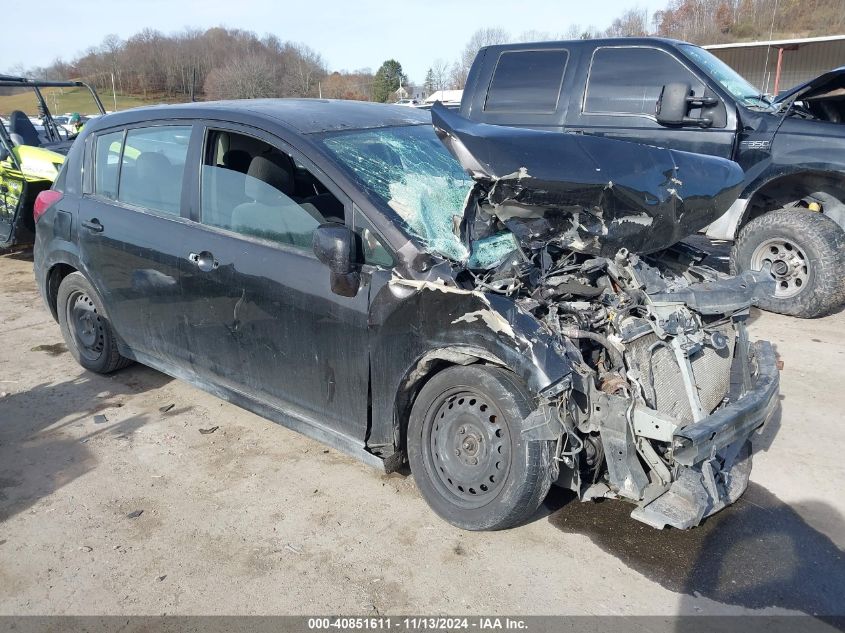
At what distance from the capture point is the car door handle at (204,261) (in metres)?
3.75

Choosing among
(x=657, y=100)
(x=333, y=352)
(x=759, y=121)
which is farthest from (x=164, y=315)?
(x=759, y=121)

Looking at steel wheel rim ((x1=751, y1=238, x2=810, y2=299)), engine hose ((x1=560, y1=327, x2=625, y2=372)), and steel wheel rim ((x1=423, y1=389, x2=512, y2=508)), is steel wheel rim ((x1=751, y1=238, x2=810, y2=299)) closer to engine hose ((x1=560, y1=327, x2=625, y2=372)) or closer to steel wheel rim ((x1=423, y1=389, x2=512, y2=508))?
engine hose ((x1=560, y1=327, x2=625, y2=372))

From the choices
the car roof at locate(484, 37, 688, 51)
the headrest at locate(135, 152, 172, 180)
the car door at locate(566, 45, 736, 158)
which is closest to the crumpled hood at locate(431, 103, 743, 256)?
the headrest at locate(135, 152, 172, 180)

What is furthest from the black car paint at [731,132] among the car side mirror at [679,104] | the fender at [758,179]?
the car side mirror at [679,104]

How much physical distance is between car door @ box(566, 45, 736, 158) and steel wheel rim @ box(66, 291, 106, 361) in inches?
180

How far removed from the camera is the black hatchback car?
2848mm

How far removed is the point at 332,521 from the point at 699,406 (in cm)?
182

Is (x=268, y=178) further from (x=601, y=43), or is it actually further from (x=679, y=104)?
(x=601, y=43)

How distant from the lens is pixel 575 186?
3129mm

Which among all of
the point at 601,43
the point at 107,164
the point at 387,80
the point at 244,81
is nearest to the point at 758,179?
the point at 601,43

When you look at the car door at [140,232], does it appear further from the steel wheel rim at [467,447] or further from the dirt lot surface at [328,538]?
the steel wheel rim at [467,447]

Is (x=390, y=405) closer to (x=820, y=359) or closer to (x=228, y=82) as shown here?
(x=820, y=359)

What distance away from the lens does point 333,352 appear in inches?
132

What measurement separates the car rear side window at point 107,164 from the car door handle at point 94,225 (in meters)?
0.19
